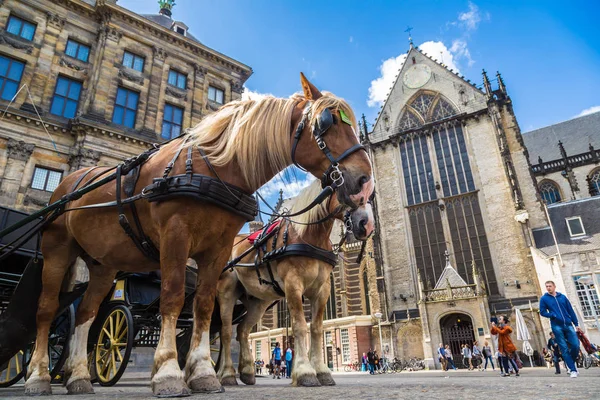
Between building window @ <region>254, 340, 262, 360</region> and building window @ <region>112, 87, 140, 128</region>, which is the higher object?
building window @ <region>112, 87, 140, 128</region>

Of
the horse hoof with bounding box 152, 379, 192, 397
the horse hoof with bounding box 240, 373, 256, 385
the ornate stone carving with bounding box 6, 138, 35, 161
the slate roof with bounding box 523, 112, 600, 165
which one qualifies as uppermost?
the slate roof with bounding box 523, 112, 600, 165

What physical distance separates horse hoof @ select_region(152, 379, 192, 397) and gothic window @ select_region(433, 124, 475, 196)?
3219 centimetres

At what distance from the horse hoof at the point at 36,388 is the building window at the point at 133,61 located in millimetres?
16959

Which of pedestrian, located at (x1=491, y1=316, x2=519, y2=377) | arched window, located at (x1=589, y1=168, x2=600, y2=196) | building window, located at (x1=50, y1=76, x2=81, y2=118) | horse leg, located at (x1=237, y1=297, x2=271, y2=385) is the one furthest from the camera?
arched window, located at (x1=589, y1=168, x2=600, y2=196)

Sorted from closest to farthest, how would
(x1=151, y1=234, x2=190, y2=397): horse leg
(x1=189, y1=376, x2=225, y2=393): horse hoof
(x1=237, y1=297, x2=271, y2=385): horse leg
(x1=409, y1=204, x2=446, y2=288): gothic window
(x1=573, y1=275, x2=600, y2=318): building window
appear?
(x1=151, y1=234, x2=190, y2=397): horse leg
(x1=189, y1=376, x2=225, y2=393): horse hoof
(x1=237, y1=297, x2=271, y2=385): horse leg
(x1=573, y1=275, x2=600, y2=318): building window
(x1=409, y1=204, x2=446, y2=288): gothic window

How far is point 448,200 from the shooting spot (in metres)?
31.1

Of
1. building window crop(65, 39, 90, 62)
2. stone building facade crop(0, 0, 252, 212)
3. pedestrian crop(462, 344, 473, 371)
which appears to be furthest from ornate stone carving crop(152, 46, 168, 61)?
pedestrian crop(462, 344, 473, 371)

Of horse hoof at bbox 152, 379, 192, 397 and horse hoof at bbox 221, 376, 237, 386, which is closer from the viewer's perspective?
horse hoof at bbox 152, 379, 192, 397

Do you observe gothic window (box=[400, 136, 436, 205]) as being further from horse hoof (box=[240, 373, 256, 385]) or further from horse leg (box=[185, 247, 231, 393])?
horse leg (box=[185, 247, 231, 393])

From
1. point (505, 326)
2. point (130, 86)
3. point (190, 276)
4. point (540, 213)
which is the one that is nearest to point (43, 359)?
point (190, 276)

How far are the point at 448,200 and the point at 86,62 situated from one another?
2812 cm

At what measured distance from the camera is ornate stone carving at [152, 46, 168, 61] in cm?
1770

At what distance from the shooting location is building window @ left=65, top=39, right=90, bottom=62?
1596cm

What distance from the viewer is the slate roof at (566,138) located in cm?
3653
